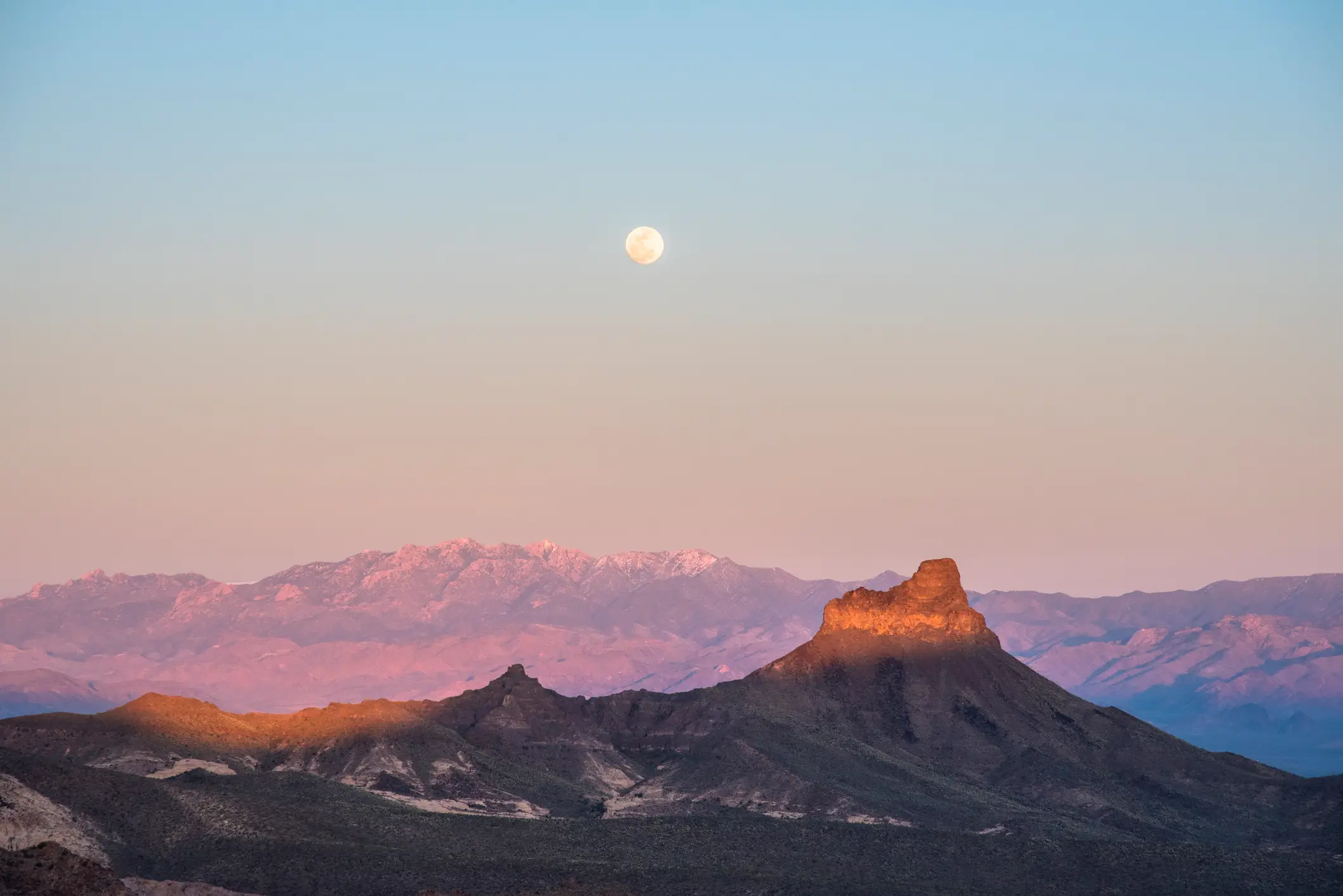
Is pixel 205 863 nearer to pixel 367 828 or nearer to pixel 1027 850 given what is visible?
pixel 367 828

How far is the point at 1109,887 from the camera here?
577 ft

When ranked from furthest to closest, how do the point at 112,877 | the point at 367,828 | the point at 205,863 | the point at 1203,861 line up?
1. the point at 1203,861
2. the point at 367,828
3. the point at 205,863
4. the point at 112,877

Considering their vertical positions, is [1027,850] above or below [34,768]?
below

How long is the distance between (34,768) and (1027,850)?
99.5 metres

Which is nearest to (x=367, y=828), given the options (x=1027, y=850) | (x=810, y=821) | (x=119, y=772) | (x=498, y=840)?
(x=498, y=840)

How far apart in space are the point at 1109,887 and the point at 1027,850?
37.1 feet

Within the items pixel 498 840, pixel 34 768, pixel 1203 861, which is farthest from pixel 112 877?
pixel 1203 861

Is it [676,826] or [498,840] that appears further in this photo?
[676,826]

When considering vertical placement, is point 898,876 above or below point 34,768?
below

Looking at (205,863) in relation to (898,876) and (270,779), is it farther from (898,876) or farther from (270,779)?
(898,876)

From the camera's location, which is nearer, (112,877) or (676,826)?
(112,877)

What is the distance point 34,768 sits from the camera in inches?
6368

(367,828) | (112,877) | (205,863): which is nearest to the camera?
(112,877)

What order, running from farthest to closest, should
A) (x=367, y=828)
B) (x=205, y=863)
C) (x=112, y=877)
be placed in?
(x=367, y=828) → (x=205, y=863) → (x=112, y=877)
